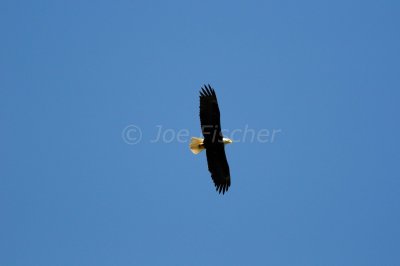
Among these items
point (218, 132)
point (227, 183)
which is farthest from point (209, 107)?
point (227, 183)

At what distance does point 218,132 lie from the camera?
84.2ft

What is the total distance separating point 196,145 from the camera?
2644 cm

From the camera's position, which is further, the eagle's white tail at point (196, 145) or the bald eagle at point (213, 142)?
the eagle's white tail at point (196, 145)

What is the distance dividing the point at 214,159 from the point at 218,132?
1.14 meters

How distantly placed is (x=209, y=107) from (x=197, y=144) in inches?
61.8

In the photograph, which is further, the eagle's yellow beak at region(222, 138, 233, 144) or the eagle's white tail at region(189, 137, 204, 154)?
the eagle's white tail at region(189, 137, 204, 154)

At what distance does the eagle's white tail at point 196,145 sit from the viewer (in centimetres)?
2639

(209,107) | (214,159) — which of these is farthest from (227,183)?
(209,107)

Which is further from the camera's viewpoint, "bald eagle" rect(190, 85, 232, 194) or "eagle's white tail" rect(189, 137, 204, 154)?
"eagle's white tail" rect(189, 137, 204, 154)

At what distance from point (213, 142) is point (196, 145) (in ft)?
2.35

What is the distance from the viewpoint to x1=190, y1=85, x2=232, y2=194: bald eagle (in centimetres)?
2536

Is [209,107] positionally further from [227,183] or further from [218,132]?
[227,183]

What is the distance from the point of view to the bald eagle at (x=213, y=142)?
2536cm

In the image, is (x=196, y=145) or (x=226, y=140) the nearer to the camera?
(x=226, y=140)
